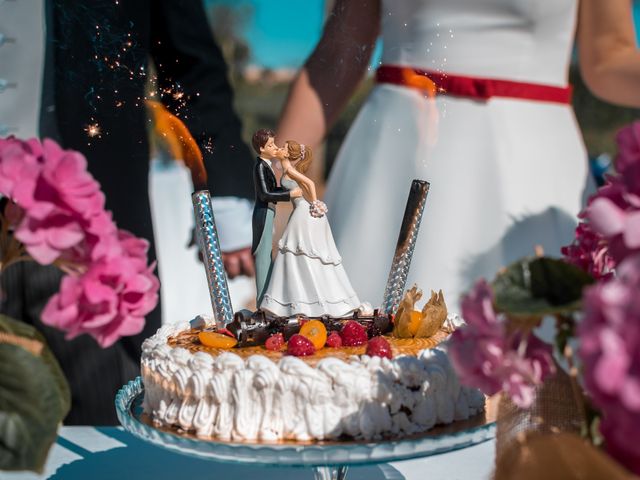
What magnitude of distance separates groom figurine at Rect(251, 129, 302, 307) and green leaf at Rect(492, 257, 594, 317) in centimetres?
71

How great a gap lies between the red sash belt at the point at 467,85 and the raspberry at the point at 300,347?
32.8 inches

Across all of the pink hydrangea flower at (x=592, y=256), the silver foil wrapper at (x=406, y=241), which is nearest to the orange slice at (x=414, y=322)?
the silver foil wrapper at (x=406, y=241)

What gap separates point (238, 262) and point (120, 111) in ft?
1.63

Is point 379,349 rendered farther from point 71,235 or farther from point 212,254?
point 71,235

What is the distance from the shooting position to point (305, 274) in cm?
130

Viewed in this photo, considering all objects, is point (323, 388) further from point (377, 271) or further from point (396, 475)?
point (377, 271)

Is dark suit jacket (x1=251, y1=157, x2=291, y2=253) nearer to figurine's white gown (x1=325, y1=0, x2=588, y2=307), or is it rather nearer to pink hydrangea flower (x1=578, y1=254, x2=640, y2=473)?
figurine's white gown (x1=325, y1=0, x2=588, y2=307)

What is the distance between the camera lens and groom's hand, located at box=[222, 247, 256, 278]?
186 cm

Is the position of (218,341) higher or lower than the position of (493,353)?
lower

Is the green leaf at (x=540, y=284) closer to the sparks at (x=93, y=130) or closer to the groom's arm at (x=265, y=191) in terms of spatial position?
the groom's arm at (x=265, y=191)

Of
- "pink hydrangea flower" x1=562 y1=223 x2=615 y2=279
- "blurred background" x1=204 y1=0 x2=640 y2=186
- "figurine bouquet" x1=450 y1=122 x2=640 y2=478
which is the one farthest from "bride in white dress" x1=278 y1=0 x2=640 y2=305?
"figurine bouquet" x1=450 y1=122 x2=640 y2=478

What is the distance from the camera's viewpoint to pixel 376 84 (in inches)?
71.2

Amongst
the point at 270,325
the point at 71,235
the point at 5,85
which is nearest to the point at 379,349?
the point at 270,325

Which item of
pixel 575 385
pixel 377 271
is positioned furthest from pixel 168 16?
pixel 575 385
